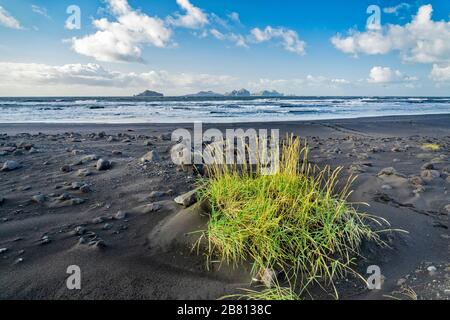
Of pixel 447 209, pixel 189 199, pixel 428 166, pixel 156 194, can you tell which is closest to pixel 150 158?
pixel 156 194

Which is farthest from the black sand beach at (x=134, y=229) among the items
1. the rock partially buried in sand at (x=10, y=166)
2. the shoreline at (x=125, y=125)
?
the shoreline at (x=125, y=125)

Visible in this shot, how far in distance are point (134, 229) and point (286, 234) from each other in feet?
6.02

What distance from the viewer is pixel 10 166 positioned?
5.73 m

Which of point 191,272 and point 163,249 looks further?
point 163,249

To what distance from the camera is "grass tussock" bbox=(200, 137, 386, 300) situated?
3104 mm

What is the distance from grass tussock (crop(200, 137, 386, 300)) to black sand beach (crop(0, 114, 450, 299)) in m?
0.19

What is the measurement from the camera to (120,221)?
407cm

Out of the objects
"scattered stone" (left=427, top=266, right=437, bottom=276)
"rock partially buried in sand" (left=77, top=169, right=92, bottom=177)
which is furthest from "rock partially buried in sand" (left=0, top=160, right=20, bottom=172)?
"scattered stone" (left=427, top=266, right=437, bottom=276)

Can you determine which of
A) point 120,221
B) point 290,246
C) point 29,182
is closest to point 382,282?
point 290,246
